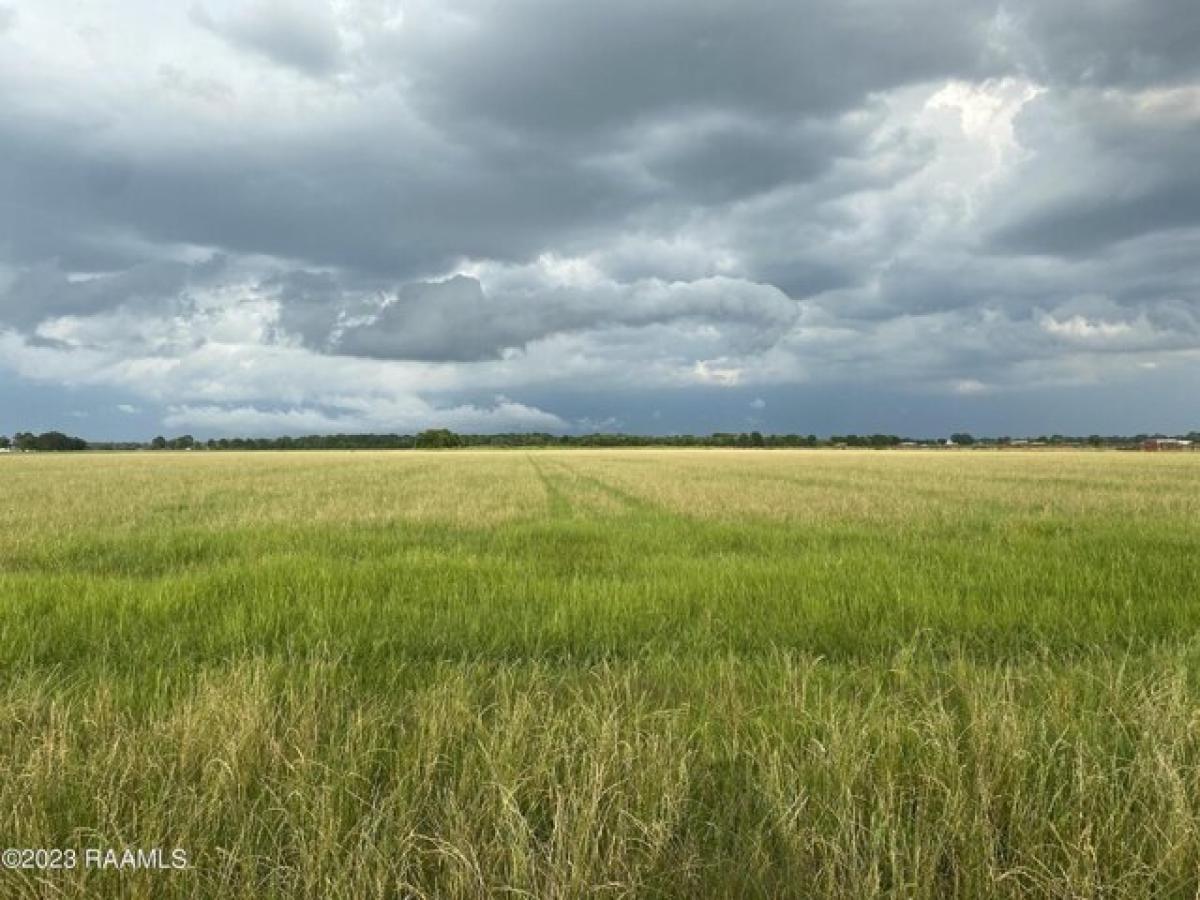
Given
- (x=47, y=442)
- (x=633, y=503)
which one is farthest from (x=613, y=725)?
(x=47, y=442)

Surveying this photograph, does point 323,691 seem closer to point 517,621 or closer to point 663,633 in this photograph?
point 517,621

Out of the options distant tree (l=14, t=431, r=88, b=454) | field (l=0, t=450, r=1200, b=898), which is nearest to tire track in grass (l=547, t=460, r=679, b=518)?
field (l=0, t=450, r=1200, b=898)

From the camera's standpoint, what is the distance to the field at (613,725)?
8.67 ft

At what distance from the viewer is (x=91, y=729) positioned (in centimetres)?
383

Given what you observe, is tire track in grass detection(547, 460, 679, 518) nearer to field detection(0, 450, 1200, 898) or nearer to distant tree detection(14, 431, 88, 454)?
field detection(0, 450, 1200, 898)

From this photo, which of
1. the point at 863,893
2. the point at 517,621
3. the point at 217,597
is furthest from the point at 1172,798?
the point at 217,597

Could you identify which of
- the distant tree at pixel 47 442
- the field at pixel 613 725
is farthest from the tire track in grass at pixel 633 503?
the distant tree at pixel 47 442

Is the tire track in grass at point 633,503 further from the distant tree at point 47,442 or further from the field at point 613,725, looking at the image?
the distant tree at point 47,442

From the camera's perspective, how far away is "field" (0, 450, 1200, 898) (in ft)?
8.67

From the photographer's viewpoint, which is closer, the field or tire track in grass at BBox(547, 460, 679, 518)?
the field

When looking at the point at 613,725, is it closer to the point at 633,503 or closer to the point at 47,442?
the point at 633,503

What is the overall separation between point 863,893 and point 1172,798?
1506 millimetres

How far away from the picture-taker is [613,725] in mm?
3549

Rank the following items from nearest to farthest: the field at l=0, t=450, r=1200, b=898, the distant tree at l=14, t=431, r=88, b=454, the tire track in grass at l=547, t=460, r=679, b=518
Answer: the field at l=0, t=450, r=1200, b=898 < the tire track in grass at l=547, t=460, r=679, b=518 < the distant tree at l=14, t=431, r=88, b=454
